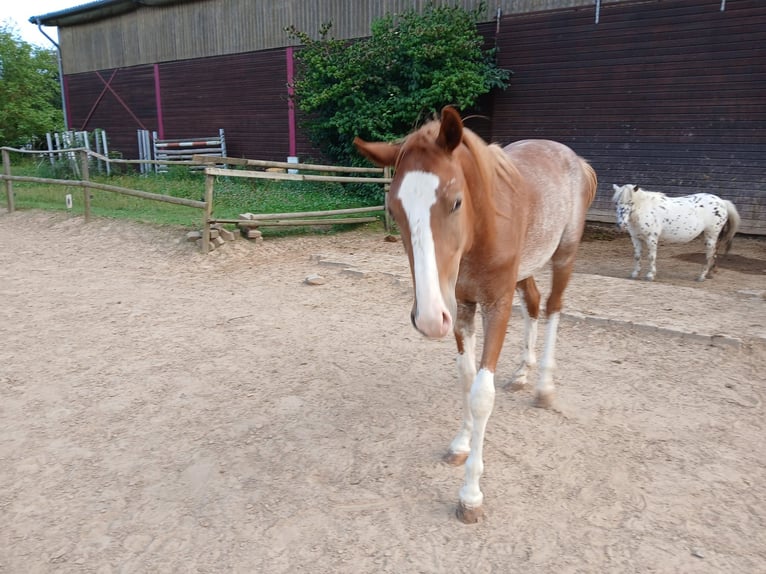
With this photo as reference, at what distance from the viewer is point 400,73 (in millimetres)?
10023

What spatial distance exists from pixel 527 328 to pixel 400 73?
309 inches

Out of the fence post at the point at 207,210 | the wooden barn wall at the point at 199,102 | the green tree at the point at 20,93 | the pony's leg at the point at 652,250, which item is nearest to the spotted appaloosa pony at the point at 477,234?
the pony's leg at the point at 652,250

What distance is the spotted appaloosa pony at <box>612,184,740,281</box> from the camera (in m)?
6.53

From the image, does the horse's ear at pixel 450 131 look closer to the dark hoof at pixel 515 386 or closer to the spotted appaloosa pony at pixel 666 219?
the dark hoof at pixel 515 386

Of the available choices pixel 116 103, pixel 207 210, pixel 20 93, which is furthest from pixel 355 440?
pixel 20 93

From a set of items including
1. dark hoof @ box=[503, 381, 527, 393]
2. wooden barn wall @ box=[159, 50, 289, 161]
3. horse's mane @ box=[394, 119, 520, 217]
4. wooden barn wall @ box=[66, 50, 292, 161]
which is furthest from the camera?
wooden barn wall @ box=[66, 50, 292, 161]

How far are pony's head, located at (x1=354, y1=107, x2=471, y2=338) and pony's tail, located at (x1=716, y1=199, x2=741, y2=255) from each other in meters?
6.29

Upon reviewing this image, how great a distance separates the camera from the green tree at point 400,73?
31.1 feet

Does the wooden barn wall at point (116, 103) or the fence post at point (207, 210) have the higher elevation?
the wooden barn wall at point (116, 103)

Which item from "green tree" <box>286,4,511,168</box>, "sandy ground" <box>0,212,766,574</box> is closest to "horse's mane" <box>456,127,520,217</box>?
"sandy ground" <box>0,212,766,574</box>

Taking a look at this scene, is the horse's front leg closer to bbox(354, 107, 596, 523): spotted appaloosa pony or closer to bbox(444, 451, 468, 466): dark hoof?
bbox(354, 107, 596, 523): spotted appaloosa pony

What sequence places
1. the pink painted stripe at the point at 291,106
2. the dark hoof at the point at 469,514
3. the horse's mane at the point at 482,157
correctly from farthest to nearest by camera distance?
the pink painted stripe at the point at 291,106
the dark hoof at the point at 469,514
the horse's mane at the point at 482,157

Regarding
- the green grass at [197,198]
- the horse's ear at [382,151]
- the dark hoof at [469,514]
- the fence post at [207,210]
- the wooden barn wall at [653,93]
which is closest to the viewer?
the horse's ear at [382,151]

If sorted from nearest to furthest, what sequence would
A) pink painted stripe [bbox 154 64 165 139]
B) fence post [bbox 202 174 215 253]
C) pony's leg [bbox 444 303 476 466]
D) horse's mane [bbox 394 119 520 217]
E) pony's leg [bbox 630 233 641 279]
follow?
1. horse's mane [bbox 394 119 520 217]
2. pony's leg [bbox 444 303 476 466]
3. pony's leg [bbox 630 233 641 279]
4. fence post [bbox 202 174 215 253]
5. pink painted stripe [bbox 154 64 165 139]
